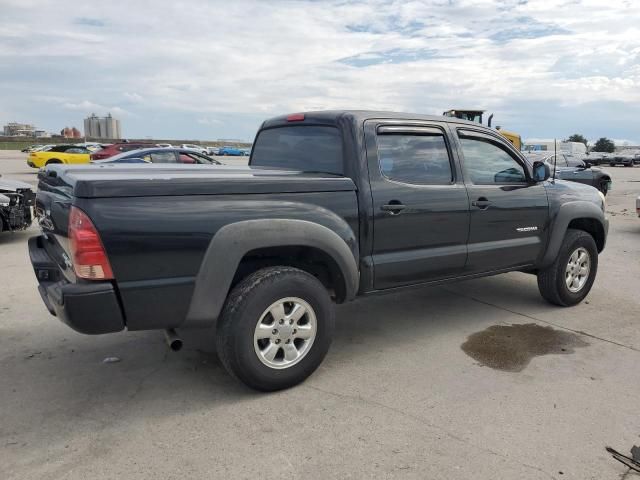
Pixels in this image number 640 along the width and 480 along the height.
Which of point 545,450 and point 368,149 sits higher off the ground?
point 368,149

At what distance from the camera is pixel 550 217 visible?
509 centimetres

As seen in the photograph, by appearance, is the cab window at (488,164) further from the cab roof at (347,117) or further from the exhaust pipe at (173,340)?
the exhaust pipe at (173,340)

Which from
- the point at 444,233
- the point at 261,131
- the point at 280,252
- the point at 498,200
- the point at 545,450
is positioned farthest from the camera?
the point at 261,131

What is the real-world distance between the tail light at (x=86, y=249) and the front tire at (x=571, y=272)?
165 inches

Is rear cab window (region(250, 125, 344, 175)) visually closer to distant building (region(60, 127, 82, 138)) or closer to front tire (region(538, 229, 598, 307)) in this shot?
front tire (region(538, 229, 598, 307))

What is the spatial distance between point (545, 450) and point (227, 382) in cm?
204

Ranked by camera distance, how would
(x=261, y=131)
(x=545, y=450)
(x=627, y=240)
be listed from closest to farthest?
(x=545, y=450), (x=261, y=131), (x=627, y=240)

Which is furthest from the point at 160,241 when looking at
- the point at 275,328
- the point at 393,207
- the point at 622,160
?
the point at 622,160

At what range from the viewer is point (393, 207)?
3.89 m

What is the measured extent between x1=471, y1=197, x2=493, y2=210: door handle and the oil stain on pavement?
1.13 m

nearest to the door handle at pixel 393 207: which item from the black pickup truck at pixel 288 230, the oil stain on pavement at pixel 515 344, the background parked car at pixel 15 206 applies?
the black pickup truck at pixel 288 230

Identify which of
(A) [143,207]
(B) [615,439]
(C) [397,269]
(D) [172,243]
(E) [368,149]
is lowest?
(B) [615,439]

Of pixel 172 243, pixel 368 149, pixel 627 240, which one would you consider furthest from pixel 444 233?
pixel 627 240

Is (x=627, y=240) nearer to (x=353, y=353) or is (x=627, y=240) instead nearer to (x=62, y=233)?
(x=353, y=353)
